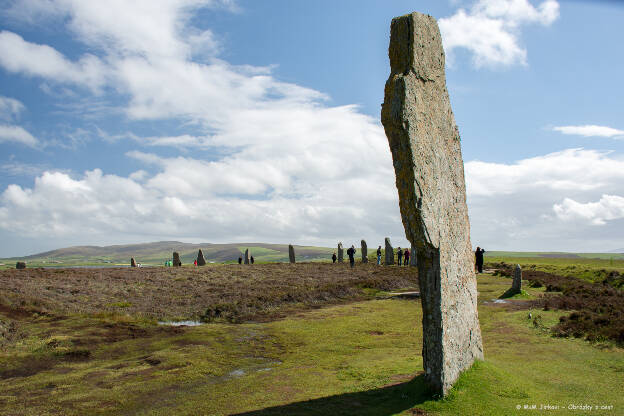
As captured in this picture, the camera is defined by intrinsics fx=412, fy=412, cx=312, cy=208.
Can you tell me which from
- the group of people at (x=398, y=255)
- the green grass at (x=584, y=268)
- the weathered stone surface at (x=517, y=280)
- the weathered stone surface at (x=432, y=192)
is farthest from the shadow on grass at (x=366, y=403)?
the green grass at (x=584, y=268)

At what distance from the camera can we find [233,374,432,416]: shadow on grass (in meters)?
8.36

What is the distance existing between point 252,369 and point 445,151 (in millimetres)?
8108

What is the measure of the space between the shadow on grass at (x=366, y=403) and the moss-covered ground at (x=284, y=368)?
3 cm

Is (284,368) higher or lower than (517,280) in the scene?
lower

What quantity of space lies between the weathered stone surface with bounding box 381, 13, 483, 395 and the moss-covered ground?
2.94 feet

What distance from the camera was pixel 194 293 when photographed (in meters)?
27.0

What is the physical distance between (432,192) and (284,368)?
22.3 ft

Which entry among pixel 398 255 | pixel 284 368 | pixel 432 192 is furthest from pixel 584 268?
pixel 432 192

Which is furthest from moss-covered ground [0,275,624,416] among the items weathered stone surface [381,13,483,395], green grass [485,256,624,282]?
green grass [485,256,624,282]

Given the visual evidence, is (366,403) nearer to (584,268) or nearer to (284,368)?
(284,368)

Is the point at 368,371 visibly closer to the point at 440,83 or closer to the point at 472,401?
the point at 472,401

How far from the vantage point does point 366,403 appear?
28.9 ft

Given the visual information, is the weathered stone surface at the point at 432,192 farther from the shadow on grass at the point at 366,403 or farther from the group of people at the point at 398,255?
the group of people at the point at 398,255

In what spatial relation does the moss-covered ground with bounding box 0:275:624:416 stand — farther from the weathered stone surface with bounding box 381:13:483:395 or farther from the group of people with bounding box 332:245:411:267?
the group of people with bounding box 332:245:411:267
